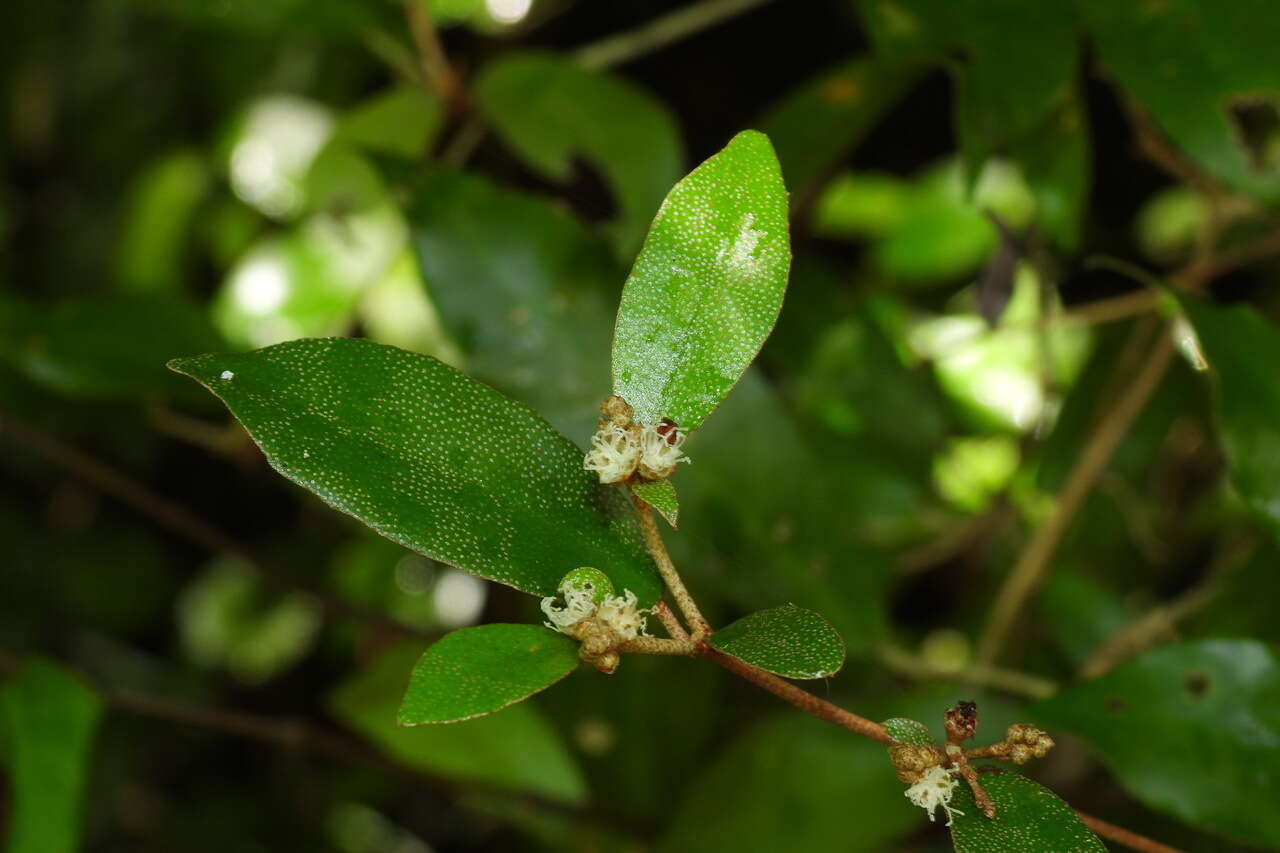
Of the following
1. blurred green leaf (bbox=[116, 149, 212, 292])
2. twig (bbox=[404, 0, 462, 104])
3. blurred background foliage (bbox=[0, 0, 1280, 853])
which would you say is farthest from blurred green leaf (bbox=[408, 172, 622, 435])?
blurred green leaf (bbox=[116, 149, 212, 292])

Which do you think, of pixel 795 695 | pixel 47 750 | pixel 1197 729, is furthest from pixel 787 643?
pixel 47 750

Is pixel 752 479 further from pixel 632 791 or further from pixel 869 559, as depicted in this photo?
pixel 632 791

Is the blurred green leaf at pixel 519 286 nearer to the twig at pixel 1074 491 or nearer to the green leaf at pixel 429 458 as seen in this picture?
the green leaf at pixel 429 458

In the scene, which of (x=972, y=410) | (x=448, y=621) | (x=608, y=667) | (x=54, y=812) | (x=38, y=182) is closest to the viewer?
(x=608, y=667)

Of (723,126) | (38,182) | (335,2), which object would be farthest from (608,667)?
(38,182)

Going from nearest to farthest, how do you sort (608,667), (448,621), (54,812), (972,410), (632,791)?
(608,667)
(54,812)
(632,791)
(972,410)
(448,621)

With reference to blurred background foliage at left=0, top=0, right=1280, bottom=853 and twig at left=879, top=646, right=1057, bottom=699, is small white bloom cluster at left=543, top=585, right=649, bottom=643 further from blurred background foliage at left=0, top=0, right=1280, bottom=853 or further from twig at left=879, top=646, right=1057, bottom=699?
twig at left=879, top=646, right=1057, bottom=699

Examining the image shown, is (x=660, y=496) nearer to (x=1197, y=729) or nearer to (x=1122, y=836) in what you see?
(x=1122, y=836)
